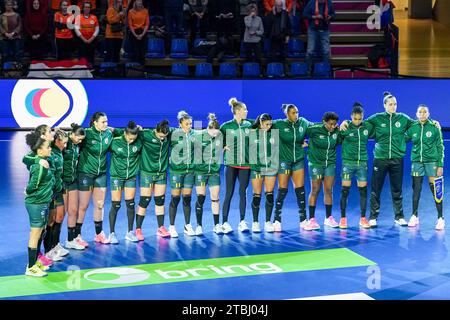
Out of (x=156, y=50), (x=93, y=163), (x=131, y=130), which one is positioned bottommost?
(x=93, y=163)

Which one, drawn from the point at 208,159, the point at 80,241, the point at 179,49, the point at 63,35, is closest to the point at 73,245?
the point at 80,241

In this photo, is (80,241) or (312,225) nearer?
(80,241)

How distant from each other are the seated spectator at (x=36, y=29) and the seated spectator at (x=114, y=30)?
1768 mm

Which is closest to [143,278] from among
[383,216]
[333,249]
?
[333,249]

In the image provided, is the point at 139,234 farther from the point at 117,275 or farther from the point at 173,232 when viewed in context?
the point at 117,275

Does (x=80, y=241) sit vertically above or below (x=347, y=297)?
above

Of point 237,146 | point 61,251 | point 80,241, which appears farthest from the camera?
point 237,146

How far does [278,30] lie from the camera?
24297 mm

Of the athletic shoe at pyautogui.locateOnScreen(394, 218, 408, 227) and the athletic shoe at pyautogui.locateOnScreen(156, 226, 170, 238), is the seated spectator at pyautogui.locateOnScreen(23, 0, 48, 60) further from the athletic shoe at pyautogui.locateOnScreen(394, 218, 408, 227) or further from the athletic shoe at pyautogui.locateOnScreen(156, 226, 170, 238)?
the athletic shoe at pyautogui.locateOnScreen(394, 218, 408, 227)

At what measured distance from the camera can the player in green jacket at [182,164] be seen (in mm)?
14352

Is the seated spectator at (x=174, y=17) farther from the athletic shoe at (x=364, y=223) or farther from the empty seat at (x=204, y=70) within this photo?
the athletic shoe at (x=364, y=223)

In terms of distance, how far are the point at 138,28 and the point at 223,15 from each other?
2273 mm

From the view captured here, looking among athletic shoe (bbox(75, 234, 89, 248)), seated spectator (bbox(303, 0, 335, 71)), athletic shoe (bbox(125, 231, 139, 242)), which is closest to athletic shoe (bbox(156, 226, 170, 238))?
athletic shoe (bbox(125, 231, 139, 242))

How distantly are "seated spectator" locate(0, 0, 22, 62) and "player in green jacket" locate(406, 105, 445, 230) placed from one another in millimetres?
12823
